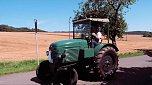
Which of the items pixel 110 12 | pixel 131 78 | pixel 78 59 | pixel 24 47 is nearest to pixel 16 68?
pixel 78 59

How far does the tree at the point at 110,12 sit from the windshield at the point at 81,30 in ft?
61.4

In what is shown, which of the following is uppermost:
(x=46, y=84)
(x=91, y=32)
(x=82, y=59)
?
(x=91, y=32)

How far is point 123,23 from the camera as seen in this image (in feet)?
114

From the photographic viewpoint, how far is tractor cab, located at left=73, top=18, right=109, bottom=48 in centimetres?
1357

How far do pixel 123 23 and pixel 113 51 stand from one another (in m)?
21.2

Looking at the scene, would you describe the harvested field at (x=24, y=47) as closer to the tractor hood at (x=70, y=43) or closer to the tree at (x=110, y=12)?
the tree at (x=110, y=12)

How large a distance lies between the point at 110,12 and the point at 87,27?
2016 cm

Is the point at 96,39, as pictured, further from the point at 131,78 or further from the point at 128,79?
the point at 131,78

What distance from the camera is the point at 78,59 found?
42.9 feet

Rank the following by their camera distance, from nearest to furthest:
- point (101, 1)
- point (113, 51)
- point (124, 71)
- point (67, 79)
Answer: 1. point (67, 79)
2. point (113, 51)
3. point (124, 71)
4. point (101, 1)

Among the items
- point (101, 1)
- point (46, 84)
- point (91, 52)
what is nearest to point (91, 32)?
point (91, 52)

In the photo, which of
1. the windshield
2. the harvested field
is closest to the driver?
the windshield

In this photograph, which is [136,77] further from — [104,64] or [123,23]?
[123,23]

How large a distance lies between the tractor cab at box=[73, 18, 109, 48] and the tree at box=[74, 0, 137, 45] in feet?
61.6
